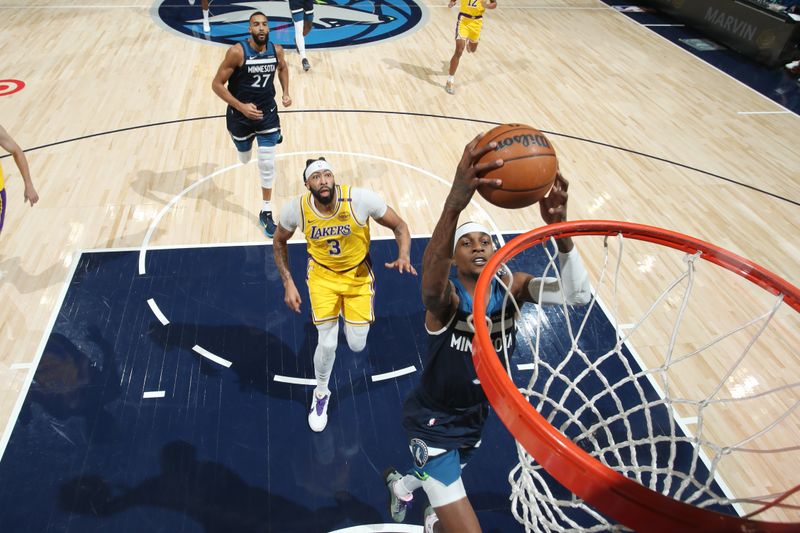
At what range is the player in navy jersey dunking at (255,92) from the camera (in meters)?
4.92

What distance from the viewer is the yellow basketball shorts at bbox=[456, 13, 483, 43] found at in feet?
27.8

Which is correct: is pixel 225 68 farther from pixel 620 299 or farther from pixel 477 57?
pixel 477 57

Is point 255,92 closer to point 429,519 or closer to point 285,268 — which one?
point 285,268

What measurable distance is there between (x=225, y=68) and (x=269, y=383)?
2.86 metres

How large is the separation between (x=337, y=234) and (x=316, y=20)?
9.12 meters

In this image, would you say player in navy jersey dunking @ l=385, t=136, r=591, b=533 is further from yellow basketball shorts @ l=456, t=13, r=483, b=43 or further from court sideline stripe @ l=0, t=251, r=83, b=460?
yellow basketball shorts @ l=456, t=13, r=483, b=43

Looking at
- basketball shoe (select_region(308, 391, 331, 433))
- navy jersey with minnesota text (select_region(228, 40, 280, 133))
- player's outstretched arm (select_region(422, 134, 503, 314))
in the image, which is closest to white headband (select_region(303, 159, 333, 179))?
player's outstretched arm (select_region(422, 134, 503, 314))

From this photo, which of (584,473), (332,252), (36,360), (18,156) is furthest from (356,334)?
(18,156)

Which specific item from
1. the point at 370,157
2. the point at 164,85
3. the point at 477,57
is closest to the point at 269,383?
the point at 370,157

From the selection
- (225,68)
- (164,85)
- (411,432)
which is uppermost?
(225,68)

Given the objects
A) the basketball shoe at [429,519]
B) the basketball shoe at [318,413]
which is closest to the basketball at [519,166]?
the basketball shoe at [429,519]

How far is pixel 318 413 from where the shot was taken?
3.95 m

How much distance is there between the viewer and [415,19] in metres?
11.9

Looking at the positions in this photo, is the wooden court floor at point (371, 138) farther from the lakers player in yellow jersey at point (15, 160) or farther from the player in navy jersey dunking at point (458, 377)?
the player in navy jersey dunking at point (458, 377)
